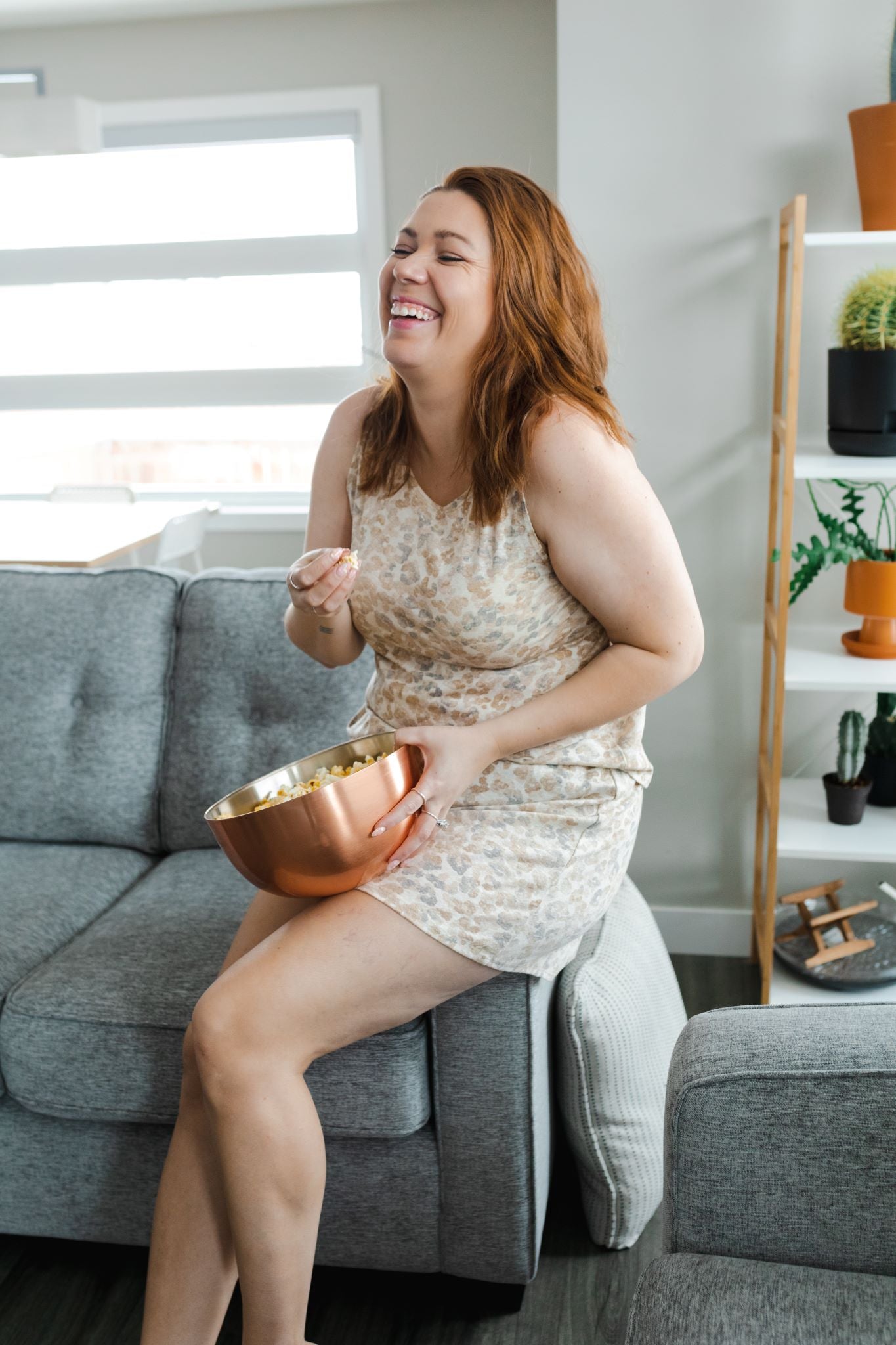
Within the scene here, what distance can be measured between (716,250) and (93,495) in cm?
298

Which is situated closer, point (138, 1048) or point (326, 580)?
point (326, 580)

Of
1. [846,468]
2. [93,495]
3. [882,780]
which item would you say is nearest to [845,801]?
[882,780]

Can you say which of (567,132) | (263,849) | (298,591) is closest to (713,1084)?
(263,849)

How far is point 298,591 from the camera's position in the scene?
1.41 m

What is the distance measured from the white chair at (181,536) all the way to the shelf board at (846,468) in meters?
2.31

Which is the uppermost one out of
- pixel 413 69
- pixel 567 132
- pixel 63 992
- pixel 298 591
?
pixel 413 69

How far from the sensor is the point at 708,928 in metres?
2.56

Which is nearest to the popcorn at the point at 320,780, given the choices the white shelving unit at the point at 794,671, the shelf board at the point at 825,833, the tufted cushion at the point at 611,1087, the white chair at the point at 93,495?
the tufted cushion at the point at 611,1087

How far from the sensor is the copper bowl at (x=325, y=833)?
3.99 ft

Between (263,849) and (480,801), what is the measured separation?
338 millimetres

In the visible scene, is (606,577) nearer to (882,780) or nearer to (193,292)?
(882,780)


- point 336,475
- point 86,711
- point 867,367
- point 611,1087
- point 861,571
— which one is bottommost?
point 611,1087

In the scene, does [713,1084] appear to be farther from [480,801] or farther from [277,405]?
[277,405]

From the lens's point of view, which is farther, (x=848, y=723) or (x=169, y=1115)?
(x=848, y=723)
